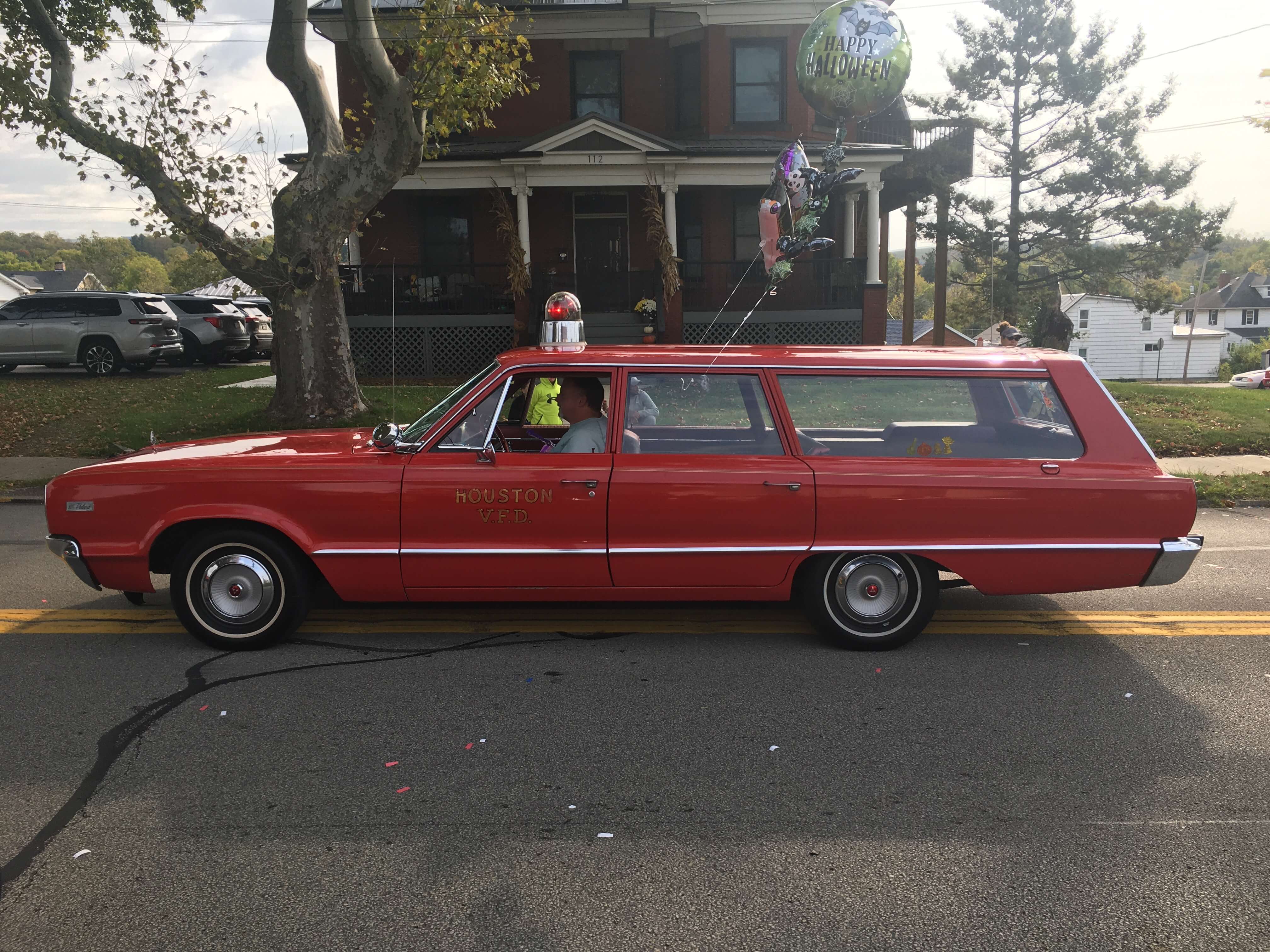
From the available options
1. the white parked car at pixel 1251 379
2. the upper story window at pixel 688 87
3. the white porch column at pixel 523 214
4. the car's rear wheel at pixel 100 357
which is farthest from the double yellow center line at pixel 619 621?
the white parked car at pixel 1251 379

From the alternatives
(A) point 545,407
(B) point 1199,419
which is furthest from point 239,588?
(B) point 1199,419

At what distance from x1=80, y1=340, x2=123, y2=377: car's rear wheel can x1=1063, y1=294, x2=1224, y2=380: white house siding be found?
47.3 meters

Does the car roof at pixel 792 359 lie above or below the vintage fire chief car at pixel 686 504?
above

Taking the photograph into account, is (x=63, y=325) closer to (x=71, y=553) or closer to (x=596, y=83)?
(x=596, y=83)

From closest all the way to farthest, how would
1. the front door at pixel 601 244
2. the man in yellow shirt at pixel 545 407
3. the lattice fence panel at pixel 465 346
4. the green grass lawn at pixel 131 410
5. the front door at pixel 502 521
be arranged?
the front door at pixel 502 521 < the man in yellow shirt at pixel 545 407 < the green grass lawn at pixel 131 410 < the lattice fence panel at pixel 465 346 < the front door at pixel 601 244

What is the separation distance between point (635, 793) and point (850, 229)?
20.8m

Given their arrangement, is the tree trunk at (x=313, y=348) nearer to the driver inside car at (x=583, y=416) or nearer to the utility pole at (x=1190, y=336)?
the driver inside car at (x=583, y=416)

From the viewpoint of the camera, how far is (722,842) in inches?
129

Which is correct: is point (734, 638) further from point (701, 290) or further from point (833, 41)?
point (701, 290)

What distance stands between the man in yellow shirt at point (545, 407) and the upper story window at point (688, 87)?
18.1 meters

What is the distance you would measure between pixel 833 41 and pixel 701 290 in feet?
39.6

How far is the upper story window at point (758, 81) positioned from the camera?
72.3ft

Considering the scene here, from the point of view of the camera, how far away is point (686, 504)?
4.98m

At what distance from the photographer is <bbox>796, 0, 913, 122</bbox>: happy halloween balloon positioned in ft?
30.6
